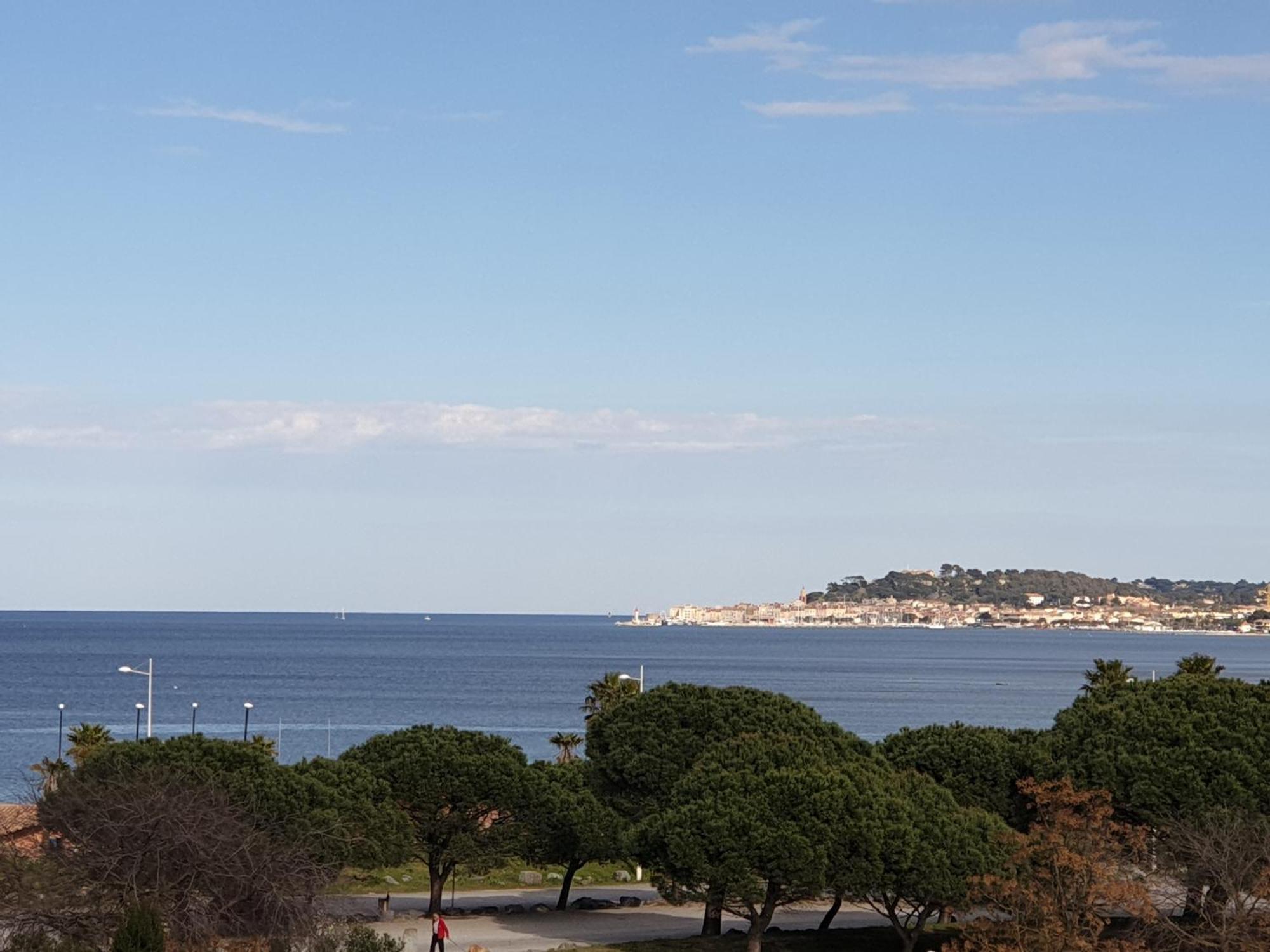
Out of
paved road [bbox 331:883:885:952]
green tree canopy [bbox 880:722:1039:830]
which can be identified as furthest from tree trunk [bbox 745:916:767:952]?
green tree canopy [bbox 880:722:1039:830]

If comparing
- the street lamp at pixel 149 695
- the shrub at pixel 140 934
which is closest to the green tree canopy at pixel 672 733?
the street lamp at pixel 149 695

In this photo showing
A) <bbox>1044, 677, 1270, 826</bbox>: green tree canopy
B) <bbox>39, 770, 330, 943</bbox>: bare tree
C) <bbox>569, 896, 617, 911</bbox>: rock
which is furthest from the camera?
<bbox>569, 896, 617, 911</bbox>: rock


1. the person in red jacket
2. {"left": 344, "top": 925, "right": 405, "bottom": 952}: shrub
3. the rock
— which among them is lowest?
the rock

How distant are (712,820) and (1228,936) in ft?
38.6

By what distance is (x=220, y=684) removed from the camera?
18438 centimetres

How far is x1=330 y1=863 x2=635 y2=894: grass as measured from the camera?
54.0m

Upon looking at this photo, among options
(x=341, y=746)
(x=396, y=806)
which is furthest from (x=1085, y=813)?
(x=341, y=746)

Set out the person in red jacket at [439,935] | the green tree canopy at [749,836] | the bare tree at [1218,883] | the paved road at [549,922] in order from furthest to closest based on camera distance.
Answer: the paved road at [549,922], the green tree canopy at [749,836], the person in red jacket at [439,935], the bare tree at [1218,883]

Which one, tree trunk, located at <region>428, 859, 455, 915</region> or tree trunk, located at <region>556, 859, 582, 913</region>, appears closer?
tree trunk, located at <region>428, 859, 455, 915</region>

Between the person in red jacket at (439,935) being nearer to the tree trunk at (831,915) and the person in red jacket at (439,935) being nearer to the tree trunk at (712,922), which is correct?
the tree trunk at (712,922)

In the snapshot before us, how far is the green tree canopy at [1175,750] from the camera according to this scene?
142 feet

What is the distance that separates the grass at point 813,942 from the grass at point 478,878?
486 inches

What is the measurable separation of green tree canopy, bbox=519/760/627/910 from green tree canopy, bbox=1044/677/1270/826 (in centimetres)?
1273

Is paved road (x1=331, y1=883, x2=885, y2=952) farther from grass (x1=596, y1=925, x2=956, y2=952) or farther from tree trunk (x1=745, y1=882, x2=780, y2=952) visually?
tree trunk (x1=745, y1=882, x2=780, y2=952)
